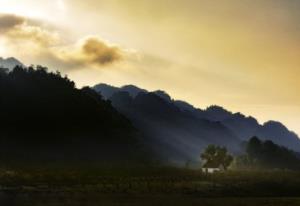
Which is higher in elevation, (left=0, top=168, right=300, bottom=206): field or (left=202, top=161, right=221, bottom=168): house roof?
(left=202, top=161, right=221, bottom=168): house roof

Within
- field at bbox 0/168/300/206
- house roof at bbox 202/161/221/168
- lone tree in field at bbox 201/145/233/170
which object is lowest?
field at bbox 0/168/300/206

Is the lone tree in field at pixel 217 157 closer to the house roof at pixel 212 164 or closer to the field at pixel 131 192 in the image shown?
the house roof at pixel 212 164

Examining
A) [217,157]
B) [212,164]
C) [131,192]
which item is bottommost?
[131,192]

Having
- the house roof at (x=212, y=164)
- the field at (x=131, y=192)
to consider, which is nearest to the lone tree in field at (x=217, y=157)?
the house roof at (x=212, y=164)

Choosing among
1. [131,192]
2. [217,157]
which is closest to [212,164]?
[217,157]

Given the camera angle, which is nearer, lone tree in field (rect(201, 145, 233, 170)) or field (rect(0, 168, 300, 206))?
field (rect(0, 168, 300, 206))

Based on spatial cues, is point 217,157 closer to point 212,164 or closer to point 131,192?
point 212,164

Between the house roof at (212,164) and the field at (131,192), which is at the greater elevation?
the house roof at (212,164)

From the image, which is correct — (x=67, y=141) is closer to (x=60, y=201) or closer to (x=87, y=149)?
(x=87, y=149)

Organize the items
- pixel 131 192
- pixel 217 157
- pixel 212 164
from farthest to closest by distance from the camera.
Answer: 1. pixel 212 164
2. pixel 217 157
3. pixel 131 192

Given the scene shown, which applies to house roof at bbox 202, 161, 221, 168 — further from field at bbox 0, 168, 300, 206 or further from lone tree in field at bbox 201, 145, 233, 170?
field at bbox 0, 168, 300, 206

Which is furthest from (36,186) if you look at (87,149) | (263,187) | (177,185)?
(87,149)

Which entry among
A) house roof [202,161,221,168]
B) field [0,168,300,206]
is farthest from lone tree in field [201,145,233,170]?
field [0,168,300,206]

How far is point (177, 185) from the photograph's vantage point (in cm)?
8725
